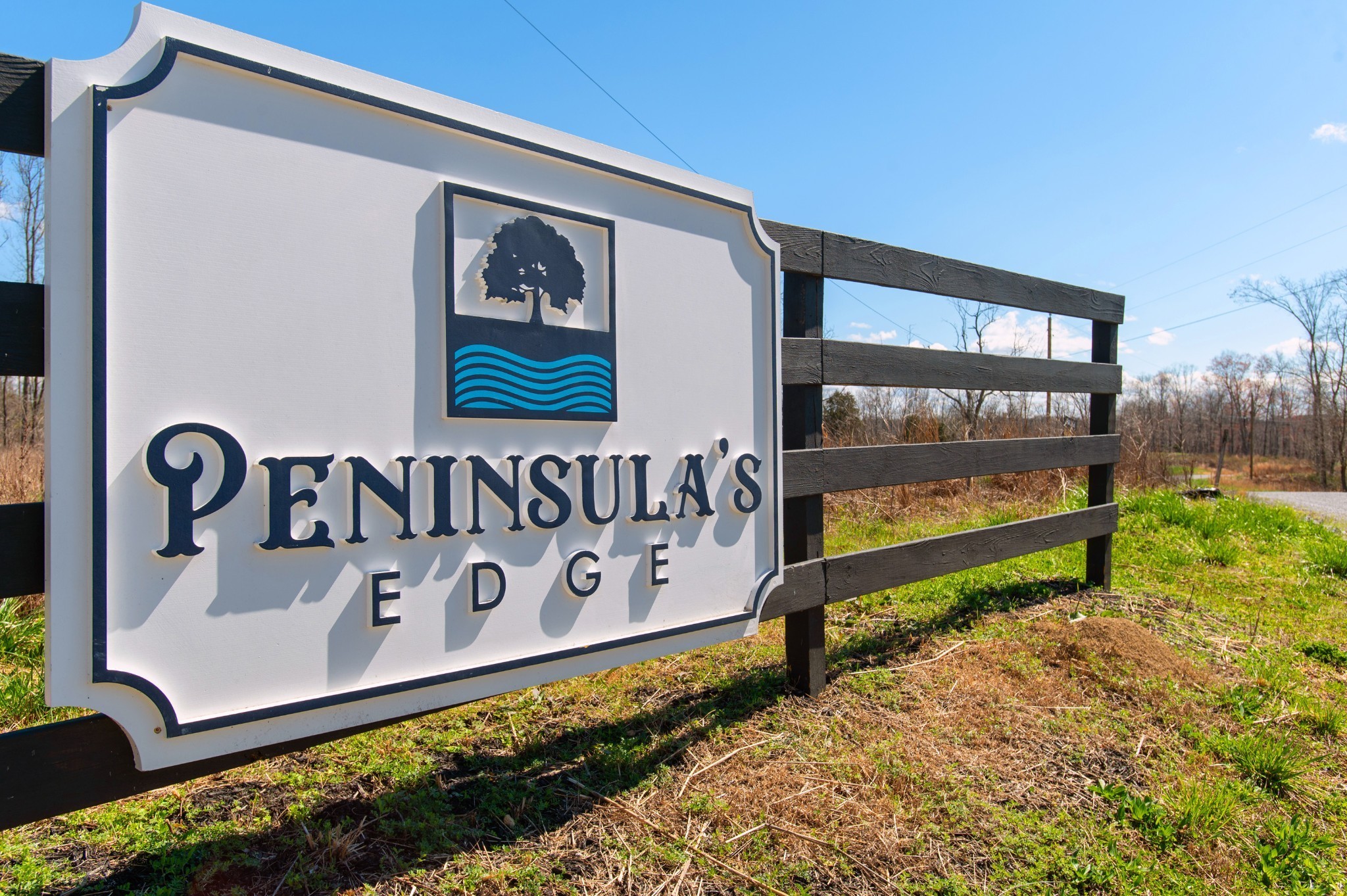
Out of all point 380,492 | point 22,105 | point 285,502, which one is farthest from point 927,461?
point 22,105

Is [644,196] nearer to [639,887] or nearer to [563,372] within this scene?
[563,372]

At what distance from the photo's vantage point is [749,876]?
214cm

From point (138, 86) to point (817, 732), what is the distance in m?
2.97

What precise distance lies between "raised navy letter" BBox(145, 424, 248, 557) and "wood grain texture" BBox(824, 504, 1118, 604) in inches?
94.6

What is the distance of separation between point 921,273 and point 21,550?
3.64 metres

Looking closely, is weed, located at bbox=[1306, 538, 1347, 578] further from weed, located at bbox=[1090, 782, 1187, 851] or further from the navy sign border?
the navy sign border

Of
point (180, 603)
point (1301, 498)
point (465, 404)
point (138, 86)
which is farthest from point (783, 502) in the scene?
point (1301, 498)

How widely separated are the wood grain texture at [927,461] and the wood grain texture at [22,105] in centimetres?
248

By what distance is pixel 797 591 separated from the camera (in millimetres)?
3168

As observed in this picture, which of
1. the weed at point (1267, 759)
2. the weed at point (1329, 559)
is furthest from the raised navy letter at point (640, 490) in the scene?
the weed at point (1329, 559)

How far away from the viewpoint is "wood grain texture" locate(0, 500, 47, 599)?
1.60 meters

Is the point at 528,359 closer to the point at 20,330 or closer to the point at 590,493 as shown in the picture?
the point at 590,493

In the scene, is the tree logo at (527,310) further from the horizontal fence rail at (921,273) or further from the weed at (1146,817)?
the weed at (1146,817)

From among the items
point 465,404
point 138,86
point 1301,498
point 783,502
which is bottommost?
point 1301,498
